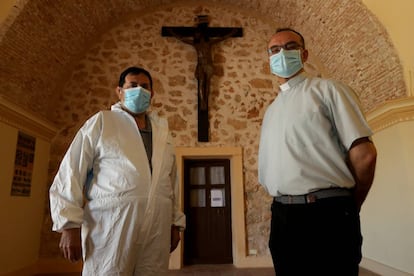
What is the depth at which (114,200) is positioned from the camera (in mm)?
1253

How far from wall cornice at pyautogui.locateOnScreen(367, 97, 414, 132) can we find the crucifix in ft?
6.28

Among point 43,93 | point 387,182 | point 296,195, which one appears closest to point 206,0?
point 43,93

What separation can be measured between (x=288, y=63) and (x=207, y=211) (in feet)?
9.74

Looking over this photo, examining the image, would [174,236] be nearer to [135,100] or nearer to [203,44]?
[135,100]

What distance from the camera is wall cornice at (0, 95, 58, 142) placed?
9.46ft

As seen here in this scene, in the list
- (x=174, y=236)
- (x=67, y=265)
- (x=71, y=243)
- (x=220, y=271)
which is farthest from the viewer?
(x=67, y=265)

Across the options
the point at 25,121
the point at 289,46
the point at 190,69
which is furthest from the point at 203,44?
the point at 289,46

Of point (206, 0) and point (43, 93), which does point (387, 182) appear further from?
point (43, 93)

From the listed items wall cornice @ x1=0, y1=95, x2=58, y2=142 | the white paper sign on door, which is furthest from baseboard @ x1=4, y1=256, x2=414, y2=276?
wall cornice @ x1=0, y1=95, x2=58, y2=142

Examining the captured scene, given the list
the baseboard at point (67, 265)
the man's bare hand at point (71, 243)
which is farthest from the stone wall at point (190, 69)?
the man's bare hand at point (71, 243)

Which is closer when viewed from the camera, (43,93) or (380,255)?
(380,255)

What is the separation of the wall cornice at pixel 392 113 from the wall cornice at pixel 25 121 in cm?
349

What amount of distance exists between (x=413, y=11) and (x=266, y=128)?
224cm

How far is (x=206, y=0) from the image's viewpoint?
4348 mm
